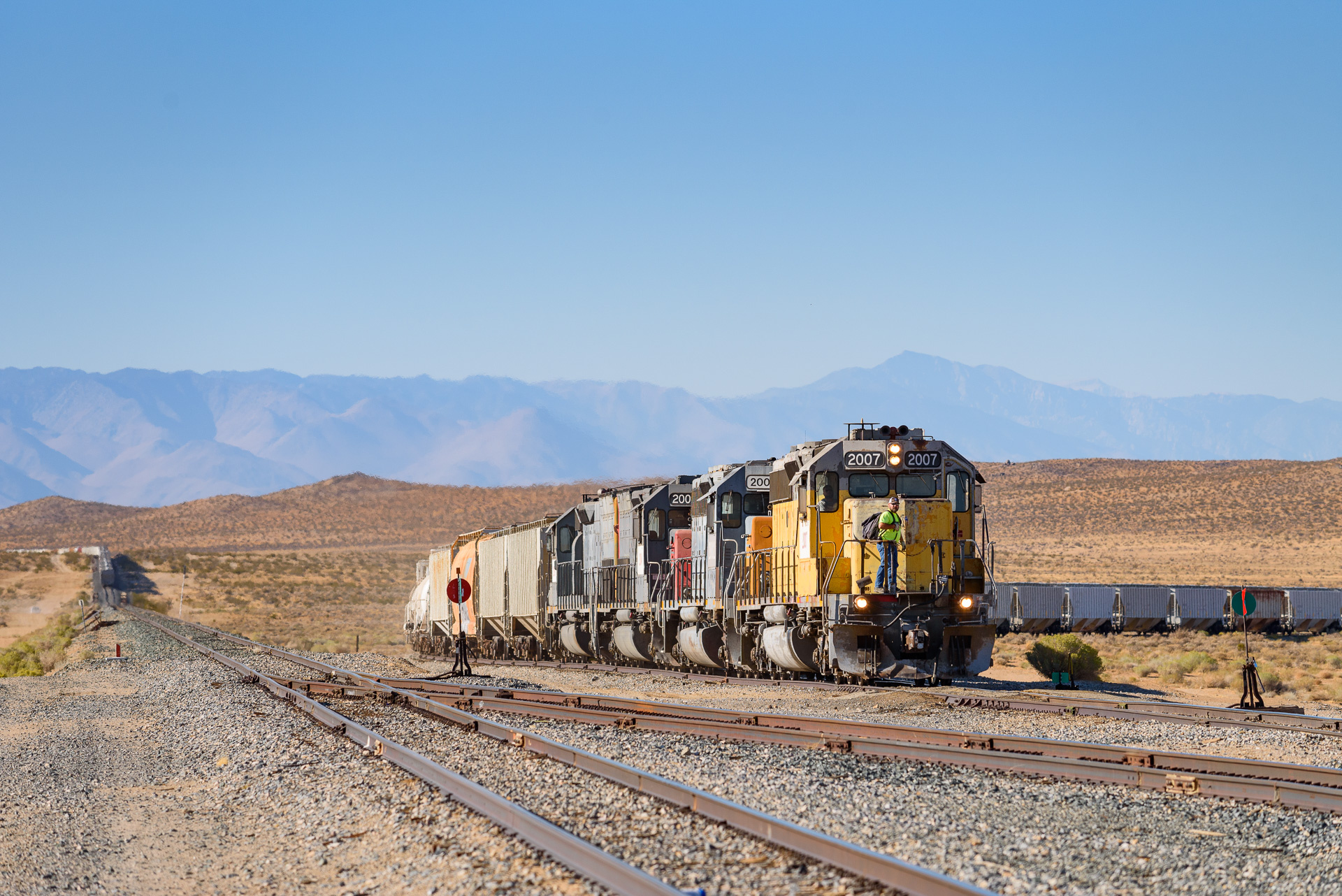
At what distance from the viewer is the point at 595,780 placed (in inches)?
379

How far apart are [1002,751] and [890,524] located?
6.64 meters

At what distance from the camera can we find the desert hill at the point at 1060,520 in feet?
224

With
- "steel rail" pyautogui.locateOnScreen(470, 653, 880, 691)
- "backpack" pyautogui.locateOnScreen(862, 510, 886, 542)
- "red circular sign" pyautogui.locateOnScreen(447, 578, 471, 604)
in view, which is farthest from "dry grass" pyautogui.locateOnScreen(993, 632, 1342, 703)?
"red circular sign" pyautogui.locateOnScreen(447, 578, 471, 604)

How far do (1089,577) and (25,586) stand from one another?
58.1 metres

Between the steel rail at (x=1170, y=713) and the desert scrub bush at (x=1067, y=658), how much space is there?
762cm

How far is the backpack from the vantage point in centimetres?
1781

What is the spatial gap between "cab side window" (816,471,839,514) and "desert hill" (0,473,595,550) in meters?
91.9

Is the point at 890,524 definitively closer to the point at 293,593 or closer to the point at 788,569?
the point at 788,569

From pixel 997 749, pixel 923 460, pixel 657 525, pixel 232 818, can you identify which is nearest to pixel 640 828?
pixel 232 818

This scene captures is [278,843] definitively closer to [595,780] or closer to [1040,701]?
[595,780]

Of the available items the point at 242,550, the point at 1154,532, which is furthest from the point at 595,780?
the point at 242,550

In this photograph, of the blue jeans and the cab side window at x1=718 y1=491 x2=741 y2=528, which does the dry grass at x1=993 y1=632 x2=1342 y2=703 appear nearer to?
the blue jeans

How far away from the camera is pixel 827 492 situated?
60.3ft

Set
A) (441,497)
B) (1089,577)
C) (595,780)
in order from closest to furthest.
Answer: (595,780) < (1089,577) < (441,497)
